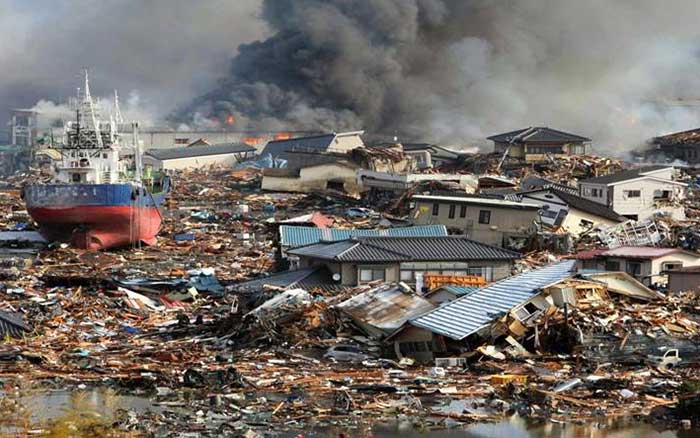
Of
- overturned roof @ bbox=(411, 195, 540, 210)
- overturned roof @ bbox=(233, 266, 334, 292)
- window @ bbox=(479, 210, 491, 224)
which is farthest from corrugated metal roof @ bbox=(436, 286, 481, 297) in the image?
window @ bbox=(479, 210, 491, 224)

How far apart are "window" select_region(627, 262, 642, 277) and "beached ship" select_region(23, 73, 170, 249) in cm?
1487

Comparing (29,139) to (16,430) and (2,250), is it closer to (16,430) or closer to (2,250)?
(2,250)

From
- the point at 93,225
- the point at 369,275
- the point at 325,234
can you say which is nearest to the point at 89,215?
the point at 93,225

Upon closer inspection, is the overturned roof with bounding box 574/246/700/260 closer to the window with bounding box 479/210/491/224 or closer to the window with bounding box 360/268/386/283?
the window with bounding box 360/268/386/283

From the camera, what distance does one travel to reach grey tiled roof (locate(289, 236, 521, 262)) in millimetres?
19031

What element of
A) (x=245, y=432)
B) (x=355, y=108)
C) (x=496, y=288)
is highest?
(x=355, y=108)

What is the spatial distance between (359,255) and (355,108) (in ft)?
153

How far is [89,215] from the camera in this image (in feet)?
102

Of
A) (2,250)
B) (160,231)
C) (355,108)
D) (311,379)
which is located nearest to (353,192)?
(160,231)

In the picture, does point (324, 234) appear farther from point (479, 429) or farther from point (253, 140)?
point (253, 140)

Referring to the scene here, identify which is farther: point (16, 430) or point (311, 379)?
point (311, 379)

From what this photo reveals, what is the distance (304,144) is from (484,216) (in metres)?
24.5

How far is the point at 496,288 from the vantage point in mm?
16719

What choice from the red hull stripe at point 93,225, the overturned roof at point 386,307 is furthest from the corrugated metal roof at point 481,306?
the red hull stripe at point 93,225
